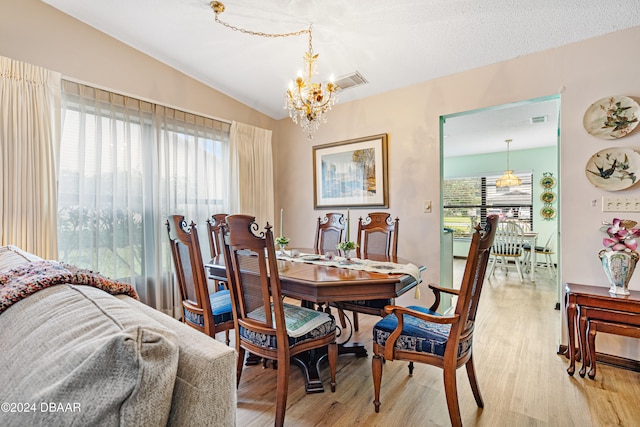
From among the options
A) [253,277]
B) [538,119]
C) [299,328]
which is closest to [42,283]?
[253,277]

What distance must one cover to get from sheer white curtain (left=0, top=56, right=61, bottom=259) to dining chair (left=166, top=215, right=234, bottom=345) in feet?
3.68

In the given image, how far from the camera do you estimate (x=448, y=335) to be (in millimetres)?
1590

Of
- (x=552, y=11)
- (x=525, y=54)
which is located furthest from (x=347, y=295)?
(x=525, y=54)

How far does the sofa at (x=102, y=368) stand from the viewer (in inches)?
19.7

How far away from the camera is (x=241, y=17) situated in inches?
94.5

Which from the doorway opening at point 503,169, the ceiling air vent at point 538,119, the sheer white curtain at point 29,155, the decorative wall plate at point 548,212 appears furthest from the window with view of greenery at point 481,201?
the sheer white curtain at point 29,155

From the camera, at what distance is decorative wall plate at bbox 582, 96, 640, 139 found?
215 centimetres

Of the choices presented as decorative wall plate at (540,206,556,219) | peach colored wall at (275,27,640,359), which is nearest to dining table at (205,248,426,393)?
peach colored wall at (275,27,640,359)

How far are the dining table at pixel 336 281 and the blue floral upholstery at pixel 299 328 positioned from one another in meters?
0.11

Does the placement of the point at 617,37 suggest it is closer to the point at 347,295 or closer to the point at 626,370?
the point at 626,370

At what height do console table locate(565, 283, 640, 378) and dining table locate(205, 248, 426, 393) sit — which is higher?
dining table locate(205, 248, 426, 393)

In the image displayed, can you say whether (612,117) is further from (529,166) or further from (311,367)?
(529,166)

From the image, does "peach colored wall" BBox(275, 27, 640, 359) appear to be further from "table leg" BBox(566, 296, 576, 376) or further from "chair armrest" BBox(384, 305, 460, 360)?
"chair armrest" BBox(384, 305, 460, 360)

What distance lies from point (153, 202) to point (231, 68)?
5.33ft
